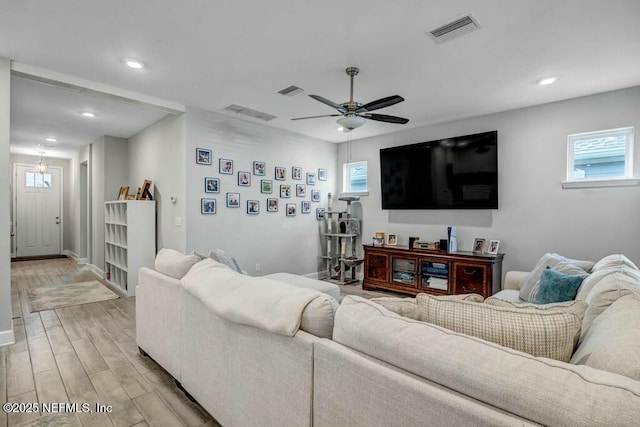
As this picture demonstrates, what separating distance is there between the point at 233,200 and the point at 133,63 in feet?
7.09

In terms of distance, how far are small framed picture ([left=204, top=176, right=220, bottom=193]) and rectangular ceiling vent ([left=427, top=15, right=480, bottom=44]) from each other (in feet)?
10.6

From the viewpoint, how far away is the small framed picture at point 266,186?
510 cm

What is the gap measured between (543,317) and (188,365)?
1906 millimetres

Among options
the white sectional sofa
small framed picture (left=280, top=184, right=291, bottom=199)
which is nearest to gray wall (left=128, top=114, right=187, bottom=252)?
small framed picture (left=280, top=184, right=291, bottom=199)

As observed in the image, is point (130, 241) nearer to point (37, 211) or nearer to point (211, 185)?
point (211, 185)

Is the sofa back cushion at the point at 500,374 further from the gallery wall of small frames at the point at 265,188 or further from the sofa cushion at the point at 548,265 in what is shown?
the gallery wall of small frames at the point at 265,188

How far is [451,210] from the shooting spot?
4.81 meters

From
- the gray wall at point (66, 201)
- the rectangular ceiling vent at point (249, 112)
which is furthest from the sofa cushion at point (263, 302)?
the gray wall at point (66, 201)

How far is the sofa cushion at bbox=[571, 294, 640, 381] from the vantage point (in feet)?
2.80

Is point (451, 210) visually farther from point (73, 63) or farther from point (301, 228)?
point (73, 63)

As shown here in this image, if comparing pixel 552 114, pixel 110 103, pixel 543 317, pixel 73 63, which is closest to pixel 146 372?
pixel 543 317

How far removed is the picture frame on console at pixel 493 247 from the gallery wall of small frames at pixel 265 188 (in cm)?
291

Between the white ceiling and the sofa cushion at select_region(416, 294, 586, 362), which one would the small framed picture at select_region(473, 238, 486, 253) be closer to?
the white ceiling

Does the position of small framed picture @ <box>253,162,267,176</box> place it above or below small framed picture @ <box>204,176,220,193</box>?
above
